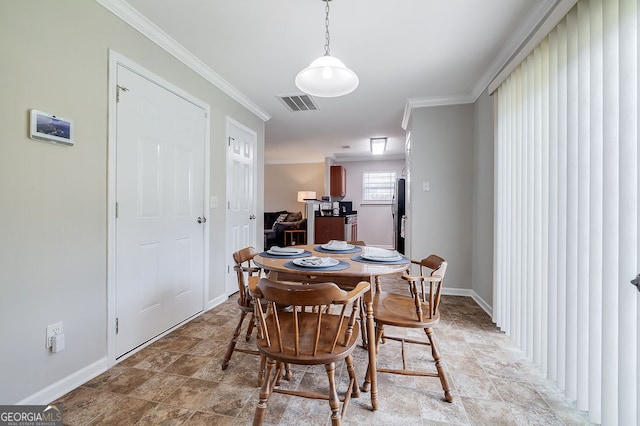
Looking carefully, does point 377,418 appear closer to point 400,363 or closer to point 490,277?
point 400,363

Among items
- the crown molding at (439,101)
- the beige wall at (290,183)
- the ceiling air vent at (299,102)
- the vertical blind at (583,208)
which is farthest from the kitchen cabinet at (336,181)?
the vertical blind at (583,208)

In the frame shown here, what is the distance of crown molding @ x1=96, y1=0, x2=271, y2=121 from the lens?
183 cm

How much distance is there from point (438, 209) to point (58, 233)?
3.48m

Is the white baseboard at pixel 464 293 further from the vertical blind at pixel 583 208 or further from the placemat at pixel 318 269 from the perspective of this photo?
the placemat at pixel 318 269

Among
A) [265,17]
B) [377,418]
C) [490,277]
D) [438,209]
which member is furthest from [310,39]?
[490,277]

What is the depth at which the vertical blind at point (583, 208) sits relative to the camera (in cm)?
115

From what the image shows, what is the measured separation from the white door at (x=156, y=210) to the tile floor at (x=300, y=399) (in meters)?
0.32

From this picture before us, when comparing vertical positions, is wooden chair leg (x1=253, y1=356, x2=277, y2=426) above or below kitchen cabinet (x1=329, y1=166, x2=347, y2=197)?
below

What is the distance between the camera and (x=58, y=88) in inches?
59.5

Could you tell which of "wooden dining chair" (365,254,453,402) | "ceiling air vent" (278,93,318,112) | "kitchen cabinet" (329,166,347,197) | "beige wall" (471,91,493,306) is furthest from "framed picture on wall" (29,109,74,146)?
"kitchen cabinet" (329,166,347,197)

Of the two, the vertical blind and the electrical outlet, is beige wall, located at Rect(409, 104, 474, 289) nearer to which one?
the vertical blind

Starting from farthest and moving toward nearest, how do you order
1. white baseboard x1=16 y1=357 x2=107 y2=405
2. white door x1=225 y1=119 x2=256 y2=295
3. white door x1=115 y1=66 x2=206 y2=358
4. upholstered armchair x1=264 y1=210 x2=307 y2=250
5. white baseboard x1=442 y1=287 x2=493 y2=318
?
upholstered armchair x1=264 y1=210 x2=307 y2=250, white door x1=225 y1=119 x2=256 y2=295, white baseboard x1=442 y1=287 x2=493 y2=318, white door x1=115 y1=66 x2=206 y2=358, white baseboard x1=16 y1=357 x2=107 y2=405

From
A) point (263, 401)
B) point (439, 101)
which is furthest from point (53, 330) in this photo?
point (439, 101)

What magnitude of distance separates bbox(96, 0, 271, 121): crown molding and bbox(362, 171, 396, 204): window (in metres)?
4.61
